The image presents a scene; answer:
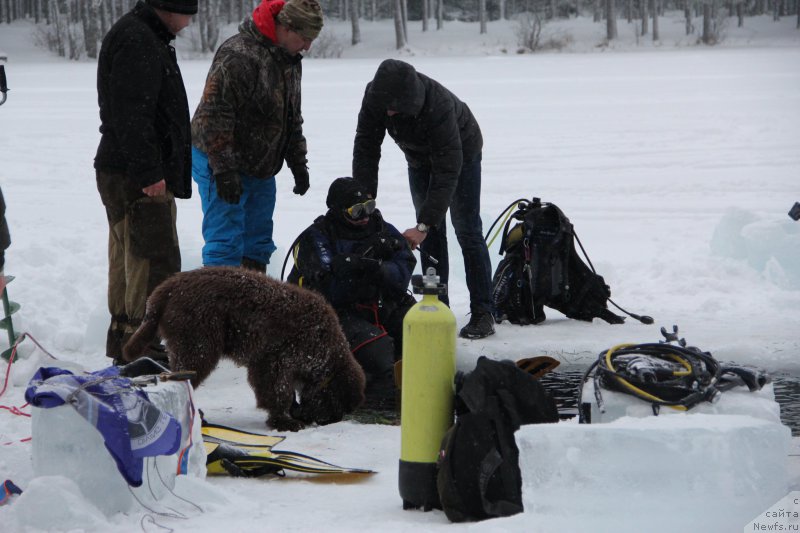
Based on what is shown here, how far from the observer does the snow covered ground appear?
3176 mm

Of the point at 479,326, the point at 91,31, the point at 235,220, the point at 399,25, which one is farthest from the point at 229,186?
the point at 399,25

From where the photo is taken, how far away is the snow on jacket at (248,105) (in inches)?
195

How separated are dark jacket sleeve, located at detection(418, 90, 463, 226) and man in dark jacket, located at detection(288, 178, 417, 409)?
1.27 ft

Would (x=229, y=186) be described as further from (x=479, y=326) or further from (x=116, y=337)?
(x=479, y=326)

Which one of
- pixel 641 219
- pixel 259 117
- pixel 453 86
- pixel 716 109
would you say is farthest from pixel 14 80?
pixel 259 117

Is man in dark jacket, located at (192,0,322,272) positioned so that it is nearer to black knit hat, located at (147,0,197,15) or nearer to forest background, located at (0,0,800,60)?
black knit hat, located at (147,0,197,15)

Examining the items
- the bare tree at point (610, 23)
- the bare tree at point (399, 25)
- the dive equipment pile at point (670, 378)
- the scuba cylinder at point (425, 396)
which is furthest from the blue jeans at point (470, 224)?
the bare tree at point (610, 23)

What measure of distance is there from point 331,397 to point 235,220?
1.33m

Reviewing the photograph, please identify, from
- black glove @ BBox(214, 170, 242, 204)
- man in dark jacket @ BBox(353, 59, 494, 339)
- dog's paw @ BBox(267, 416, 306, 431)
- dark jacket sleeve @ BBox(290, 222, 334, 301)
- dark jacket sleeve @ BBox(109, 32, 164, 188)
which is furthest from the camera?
man in dark jacket @ BBox(353, 59, 494, 339)

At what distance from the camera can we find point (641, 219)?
9523mm

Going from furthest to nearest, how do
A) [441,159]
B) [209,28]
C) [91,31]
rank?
[209,28]
[91,31]
[441,159]

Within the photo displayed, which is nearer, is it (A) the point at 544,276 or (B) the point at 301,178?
(B) the point at 301,178

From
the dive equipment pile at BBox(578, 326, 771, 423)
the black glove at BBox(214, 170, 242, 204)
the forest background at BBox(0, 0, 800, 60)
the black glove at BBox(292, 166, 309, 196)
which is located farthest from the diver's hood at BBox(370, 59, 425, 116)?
the forest background at BBox(0, 0, 800, 60)

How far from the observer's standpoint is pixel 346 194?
4875 mm
